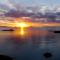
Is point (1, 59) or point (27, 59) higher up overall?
point (1, 59)

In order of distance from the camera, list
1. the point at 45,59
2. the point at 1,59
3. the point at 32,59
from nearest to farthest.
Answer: the point at 1,59 < the point at 45,59 < the point at 32,59

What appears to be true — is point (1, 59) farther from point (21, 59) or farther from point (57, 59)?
point (57, 59)

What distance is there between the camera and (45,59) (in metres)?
42.8

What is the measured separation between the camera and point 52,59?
43.2 m

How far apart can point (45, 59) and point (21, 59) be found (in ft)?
22.2

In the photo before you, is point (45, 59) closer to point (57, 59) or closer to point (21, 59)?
point (57, 59)

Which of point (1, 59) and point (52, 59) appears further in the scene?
point (52, 59)

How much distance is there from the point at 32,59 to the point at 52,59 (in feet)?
20.9

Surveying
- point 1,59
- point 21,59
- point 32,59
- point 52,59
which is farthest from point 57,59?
point 1,59

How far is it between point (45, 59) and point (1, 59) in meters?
16.6

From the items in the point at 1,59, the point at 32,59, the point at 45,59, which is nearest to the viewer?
the point at 1,59

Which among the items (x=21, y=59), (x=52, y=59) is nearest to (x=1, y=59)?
(x=21, y=59)

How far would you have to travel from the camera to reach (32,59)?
152 feet

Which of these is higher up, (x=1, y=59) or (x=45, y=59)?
(x=1, y=59)
